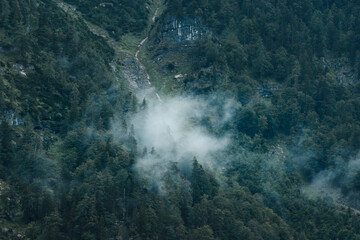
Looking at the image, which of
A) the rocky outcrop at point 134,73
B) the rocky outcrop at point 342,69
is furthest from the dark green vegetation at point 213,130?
the rocky outcrop at point 134,73

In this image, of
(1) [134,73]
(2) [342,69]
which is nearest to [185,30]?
(1) [134,73]

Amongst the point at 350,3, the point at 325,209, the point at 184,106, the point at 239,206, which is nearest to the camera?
the point at 239,206

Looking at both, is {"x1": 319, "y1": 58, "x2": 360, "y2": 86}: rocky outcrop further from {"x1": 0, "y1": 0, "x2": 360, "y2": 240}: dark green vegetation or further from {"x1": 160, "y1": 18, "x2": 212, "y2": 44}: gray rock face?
{"x1": 160, "y1": 18, "x2": 212, "y2": 44}: gray rock face

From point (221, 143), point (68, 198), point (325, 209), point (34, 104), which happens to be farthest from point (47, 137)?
point (325, 209)

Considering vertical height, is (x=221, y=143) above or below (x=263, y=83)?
below

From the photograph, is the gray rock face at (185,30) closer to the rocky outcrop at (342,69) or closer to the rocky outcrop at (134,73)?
the rocky outcrop at (134,73)

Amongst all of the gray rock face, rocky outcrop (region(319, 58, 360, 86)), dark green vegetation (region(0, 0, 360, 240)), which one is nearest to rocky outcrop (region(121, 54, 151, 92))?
dark green vegetation (region(0, 0, 360, 240))

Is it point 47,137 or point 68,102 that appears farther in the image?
point 68,102

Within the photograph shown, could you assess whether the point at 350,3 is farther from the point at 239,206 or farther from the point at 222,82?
the point at 239,206
